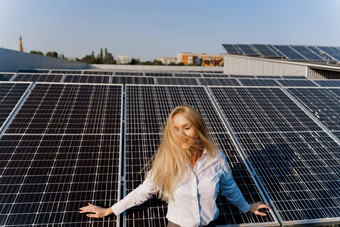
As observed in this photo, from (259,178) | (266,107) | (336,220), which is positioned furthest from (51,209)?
(266,107)

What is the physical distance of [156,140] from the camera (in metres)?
5.66

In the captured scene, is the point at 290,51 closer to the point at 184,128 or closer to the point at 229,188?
the point at 229,188

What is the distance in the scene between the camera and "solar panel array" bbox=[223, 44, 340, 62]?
26.5 metres

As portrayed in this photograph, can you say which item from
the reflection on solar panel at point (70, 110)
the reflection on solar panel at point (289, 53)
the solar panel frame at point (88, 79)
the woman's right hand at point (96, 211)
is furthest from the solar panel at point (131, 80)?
the reflection on solar panel at point (289, 53)

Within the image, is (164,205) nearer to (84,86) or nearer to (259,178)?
(259,178)

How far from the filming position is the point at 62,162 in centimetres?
497

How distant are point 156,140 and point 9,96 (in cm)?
445

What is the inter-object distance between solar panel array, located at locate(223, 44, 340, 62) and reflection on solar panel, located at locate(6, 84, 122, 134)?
2549cm

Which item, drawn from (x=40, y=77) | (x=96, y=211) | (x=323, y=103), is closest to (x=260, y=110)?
Answer: (x=323, y=103)

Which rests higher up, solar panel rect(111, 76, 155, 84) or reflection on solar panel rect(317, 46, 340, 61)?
reflection on solar panel rect(317, 46, 340, 61)

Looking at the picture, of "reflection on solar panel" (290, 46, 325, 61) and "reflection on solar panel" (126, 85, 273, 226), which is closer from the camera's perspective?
"reflection on solar panel" (126, 85, 273, 226)

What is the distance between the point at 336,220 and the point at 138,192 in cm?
388

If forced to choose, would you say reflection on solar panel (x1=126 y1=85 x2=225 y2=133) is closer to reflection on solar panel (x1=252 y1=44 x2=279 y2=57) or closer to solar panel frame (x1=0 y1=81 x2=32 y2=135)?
solar panel frame (x1=0 y1=81 x2=32 y2=135)

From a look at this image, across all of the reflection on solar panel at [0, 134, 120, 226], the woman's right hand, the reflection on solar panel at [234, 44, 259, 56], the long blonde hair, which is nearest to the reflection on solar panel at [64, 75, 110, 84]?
the reflection on solar panel at [0, 134, 120, 226]
